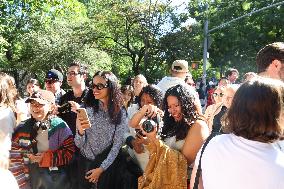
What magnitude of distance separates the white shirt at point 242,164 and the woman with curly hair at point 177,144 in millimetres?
1174

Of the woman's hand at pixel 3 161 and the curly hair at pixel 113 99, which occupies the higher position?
the curly hair at pixel 113 99

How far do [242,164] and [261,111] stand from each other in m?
0.27

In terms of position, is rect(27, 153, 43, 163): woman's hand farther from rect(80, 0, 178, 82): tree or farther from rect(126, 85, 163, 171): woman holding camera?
rect(80, 0, 178, 82): tree

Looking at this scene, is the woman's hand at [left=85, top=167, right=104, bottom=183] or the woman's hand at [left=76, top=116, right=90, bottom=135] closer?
the woman's hand at [left=76, top=116, right=90, bottom=135]

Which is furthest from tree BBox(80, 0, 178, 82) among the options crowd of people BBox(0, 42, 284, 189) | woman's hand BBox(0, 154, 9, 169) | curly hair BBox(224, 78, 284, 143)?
woman's hand BBox(0, 154, 9, 169)

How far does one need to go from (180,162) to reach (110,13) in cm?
2505

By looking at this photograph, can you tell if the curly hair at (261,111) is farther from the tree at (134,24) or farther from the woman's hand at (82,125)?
the tree at (134,24)

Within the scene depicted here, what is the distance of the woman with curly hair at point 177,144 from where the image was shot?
328 centimetres

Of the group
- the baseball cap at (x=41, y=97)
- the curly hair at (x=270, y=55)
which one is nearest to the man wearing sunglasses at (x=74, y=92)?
the baseball cap at (x=41, y=97)

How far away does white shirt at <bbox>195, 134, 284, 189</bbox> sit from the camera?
75.7 inches

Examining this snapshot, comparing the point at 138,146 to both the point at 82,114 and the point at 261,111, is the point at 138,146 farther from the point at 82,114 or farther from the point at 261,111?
the point at 261,111

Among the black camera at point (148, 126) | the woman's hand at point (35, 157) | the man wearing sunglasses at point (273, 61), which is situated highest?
the man wearing sunglasses at point (273, 61)

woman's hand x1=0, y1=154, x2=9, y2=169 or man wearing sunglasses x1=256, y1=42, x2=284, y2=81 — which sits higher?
man wearing sunglasses x1=256, y1=42, x2=284, y2=81

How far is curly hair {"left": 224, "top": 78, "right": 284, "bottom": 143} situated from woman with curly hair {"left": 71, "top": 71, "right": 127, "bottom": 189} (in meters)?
2.27
